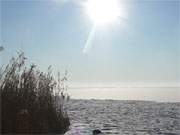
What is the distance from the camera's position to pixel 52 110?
10.7 metres

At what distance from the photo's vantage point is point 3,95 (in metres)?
9.01

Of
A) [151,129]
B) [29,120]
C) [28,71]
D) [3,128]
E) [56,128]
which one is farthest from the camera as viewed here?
[151,129]

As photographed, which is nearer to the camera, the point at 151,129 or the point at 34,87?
the point at 34,87

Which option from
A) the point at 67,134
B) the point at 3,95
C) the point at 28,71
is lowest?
the point at 67,134

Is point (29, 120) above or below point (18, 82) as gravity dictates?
below

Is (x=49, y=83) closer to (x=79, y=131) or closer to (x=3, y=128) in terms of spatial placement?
(x=79, y=131)

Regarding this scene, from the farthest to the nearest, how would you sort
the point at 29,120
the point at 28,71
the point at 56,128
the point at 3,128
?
the point at 56,128 → the point at 28,71 → the point at 29,120 → the point at 3,128

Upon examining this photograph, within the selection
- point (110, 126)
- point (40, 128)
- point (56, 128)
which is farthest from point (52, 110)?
point (110, 126)

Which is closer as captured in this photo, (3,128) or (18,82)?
(3,128)

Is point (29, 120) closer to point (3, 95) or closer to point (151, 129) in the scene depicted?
point (3, 95)

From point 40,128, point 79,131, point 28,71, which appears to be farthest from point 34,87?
point 79,131

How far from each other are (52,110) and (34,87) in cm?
94

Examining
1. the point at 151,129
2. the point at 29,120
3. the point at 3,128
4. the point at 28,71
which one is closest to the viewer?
the point at 3,128

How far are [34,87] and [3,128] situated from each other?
68.8 inches
